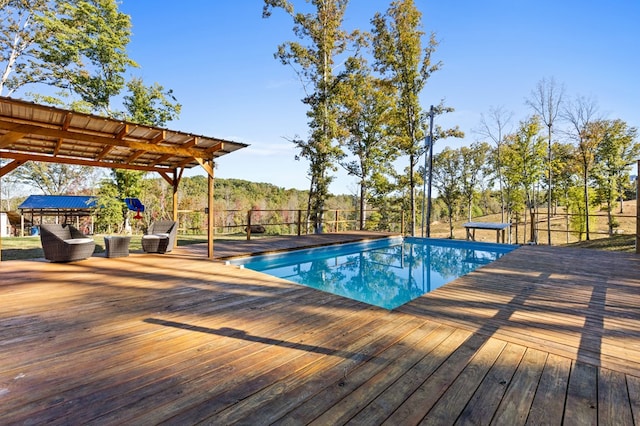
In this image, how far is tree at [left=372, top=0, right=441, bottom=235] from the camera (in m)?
11.6

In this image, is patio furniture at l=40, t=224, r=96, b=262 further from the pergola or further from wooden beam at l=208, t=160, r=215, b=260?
wooden beam at l=208, t=160, r=215, b=260

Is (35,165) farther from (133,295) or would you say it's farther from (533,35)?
(533,35)

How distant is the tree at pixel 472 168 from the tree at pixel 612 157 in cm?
655

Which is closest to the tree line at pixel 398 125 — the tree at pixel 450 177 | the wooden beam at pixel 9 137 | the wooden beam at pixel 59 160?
the tree at pixel 450 177

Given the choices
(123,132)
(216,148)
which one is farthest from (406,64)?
(123,132)

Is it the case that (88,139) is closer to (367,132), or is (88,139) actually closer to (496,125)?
(367,132)

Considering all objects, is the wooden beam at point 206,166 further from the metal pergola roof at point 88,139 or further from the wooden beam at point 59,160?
the wooden beam at point 59,160

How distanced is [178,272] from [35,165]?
21.7 meters

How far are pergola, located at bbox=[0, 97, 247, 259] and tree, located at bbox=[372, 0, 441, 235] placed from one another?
8.96 m

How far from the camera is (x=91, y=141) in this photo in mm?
4285

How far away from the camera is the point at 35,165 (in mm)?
18703

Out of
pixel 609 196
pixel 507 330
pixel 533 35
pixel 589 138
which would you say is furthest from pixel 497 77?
pixel 507 330

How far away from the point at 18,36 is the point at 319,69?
457 inches

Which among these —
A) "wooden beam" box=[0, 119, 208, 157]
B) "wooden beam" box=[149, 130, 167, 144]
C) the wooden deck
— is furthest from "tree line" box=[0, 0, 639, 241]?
the wooden deck
